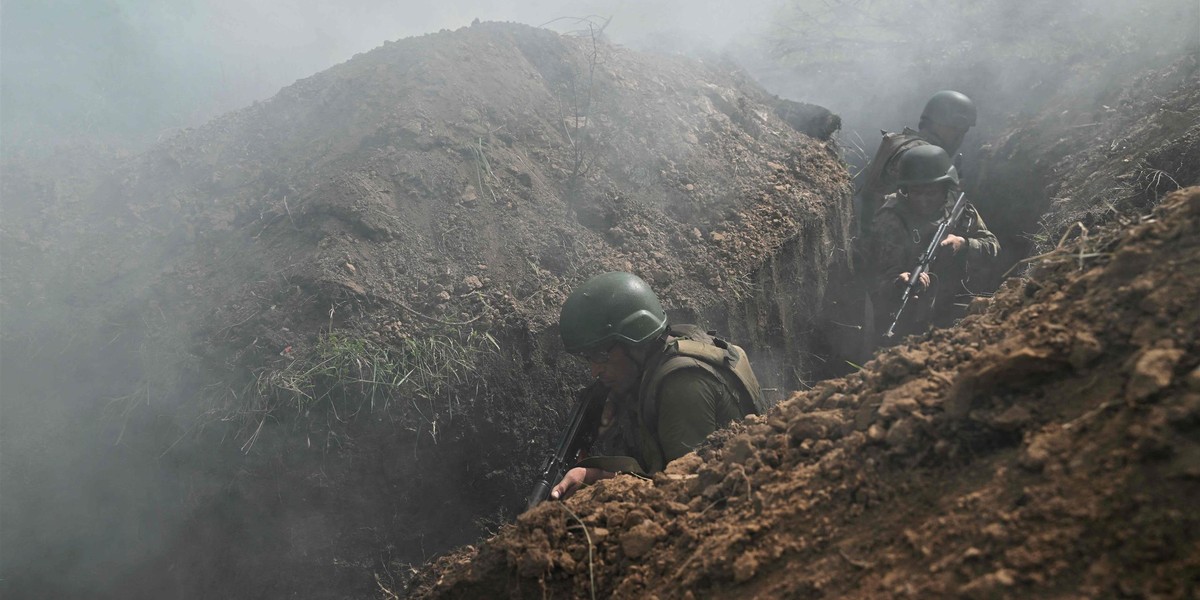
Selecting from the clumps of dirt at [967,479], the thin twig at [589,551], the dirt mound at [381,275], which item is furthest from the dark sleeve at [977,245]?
the thin twig at [589,551]

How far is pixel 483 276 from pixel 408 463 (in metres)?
1.39

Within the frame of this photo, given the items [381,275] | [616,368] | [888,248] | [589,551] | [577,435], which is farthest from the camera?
[888,248]

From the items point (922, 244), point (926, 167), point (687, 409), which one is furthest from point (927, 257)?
point (687, 409)

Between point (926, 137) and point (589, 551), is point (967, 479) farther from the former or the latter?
point (926, 137)

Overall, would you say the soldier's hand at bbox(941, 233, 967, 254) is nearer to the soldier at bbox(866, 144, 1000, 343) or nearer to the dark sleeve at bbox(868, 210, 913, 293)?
the soldier at bbox(866, 144, 1000, 343)

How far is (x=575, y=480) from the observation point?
11.8 ft

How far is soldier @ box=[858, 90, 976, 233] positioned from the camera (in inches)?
273

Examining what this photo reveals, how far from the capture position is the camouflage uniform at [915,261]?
246 inches

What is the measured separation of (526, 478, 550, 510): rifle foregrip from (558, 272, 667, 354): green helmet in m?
0.68

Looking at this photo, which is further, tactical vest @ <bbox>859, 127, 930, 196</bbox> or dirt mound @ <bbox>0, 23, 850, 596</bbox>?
tactical vest @ <bbox>859, 127, 930, 196</bbox>

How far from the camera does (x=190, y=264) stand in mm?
5484

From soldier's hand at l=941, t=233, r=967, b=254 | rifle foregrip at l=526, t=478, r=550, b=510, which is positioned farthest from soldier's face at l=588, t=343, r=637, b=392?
soldier's hand at l=941, t=233, r=967, b=254

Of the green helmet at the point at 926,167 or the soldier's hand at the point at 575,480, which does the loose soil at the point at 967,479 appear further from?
the green helmet at the point at 926,167

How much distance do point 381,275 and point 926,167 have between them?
Answer: 14.0 ft
